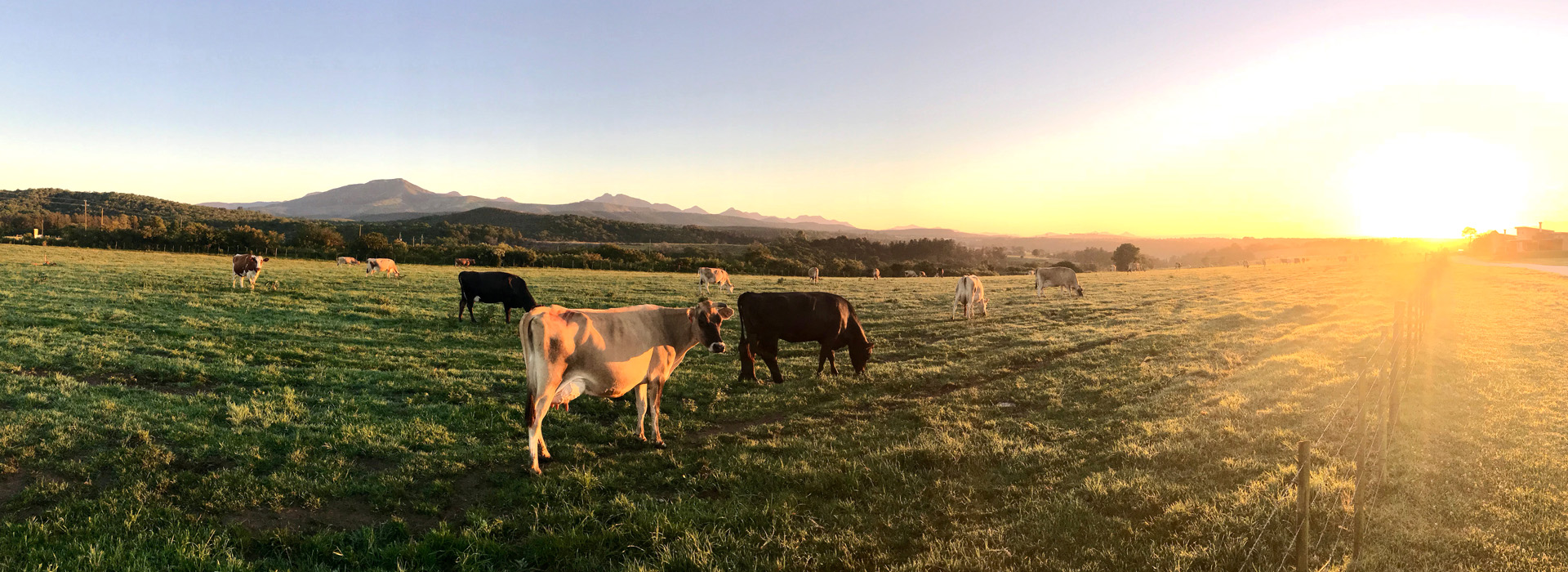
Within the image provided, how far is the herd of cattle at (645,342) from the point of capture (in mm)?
7203

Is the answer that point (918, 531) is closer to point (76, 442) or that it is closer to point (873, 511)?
point (873, 511)

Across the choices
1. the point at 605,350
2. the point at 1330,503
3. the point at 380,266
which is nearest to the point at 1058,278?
the point at 1330,503

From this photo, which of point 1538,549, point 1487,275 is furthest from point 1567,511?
point 1487,275

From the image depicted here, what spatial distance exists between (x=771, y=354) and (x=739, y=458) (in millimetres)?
5237

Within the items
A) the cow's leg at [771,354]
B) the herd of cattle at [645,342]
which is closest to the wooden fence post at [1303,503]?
the herd of cattle at [645,342]

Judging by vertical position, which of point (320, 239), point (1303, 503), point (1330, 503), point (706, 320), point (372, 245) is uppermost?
point (320, 239)

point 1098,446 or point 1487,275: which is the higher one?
point 1487,275

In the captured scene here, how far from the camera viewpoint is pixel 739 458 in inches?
292

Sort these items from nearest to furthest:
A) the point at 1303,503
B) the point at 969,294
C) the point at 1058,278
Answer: the point at 1303,503, the point at 969,294, the point at 1058,278

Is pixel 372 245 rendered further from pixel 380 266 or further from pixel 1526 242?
pixel 1526 242

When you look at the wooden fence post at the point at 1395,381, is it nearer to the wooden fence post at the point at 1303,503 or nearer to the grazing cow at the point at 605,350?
the wooden fence post at the point at 1303,503

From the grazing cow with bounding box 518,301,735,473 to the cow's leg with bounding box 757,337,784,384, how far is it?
3.43 m

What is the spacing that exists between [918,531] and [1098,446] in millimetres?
4057

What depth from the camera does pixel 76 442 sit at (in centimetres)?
694
